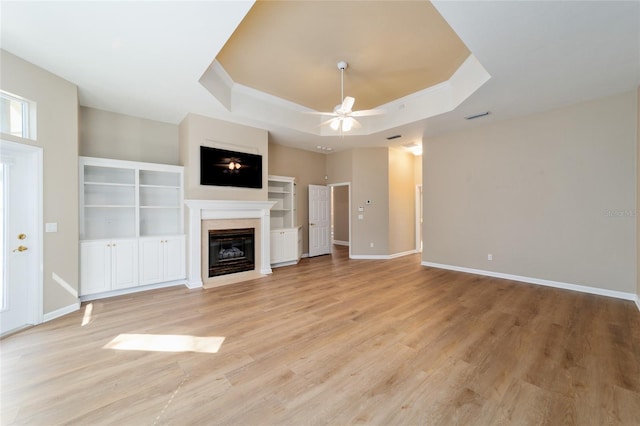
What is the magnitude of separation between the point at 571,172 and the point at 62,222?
7.89 meters

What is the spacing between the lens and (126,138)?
4609 mm

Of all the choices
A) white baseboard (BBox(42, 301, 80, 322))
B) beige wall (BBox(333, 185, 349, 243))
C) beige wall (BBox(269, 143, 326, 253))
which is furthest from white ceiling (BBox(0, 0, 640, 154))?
beige wall (BBox(333, 185, 349, 243))

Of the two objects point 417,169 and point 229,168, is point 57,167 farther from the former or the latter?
point 417,169

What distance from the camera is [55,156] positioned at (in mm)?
3232

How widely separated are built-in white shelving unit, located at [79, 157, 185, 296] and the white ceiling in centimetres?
122

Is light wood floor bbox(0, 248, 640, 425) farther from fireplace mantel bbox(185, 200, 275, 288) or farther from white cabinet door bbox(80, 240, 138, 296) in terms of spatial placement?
fireplace mantel bbox(185, 200, 275, 288)

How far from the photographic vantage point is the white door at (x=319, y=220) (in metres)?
7.41

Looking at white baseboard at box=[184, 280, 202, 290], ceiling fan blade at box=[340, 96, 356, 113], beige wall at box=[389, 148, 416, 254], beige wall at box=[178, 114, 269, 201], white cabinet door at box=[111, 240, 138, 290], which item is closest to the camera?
ceiling fan blade at box=[340, 96, 356, 113]

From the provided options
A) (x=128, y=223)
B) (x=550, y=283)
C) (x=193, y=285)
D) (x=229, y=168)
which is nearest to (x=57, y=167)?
(x=128, y=223)

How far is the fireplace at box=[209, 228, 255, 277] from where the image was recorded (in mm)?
4781

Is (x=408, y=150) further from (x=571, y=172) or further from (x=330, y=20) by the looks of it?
(x=330, y=20)

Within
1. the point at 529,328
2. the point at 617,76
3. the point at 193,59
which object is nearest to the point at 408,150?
the point at 617,76

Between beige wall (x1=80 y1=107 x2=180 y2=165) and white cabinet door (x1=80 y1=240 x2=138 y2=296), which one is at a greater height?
beige wall (x1=80 y1=107 x2=180 y2=165)

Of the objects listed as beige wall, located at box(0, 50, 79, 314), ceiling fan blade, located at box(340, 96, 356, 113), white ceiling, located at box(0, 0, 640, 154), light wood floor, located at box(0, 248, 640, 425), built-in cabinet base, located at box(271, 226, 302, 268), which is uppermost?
white ceiling, located at box(0, 0, 640, 154)
